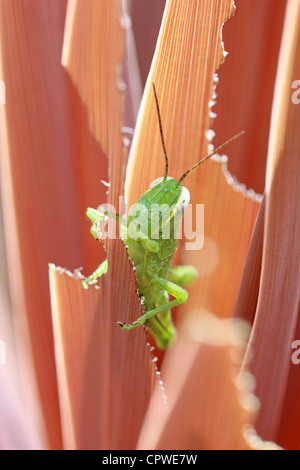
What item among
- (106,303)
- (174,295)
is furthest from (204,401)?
(174,295)

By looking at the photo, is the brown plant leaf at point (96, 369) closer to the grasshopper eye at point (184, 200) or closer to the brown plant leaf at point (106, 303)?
the brown plant leaf at point (106, 303)

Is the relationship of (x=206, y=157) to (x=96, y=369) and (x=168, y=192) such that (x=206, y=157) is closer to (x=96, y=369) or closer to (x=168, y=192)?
(x=168, y=192)

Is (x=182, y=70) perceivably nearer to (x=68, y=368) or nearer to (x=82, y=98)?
(x=82, y=98)

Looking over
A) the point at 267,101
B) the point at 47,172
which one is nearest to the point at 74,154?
the point at 47,172

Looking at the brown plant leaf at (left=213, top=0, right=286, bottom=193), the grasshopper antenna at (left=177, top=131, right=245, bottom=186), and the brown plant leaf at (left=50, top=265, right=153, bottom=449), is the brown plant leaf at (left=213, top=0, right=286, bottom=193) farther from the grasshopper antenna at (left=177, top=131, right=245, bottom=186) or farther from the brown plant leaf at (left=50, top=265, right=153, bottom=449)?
the brown plant leaf at (left=50, top=265, right=153, bottom=449)

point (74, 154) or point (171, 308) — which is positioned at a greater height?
point (74, 154)

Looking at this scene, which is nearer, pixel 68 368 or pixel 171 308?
pixel 68 368

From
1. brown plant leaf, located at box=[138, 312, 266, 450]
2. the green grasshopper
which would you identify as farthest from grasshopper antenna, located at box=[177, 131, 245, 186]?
brown plant leaf, located at box=[138, 312, 266, 450]
